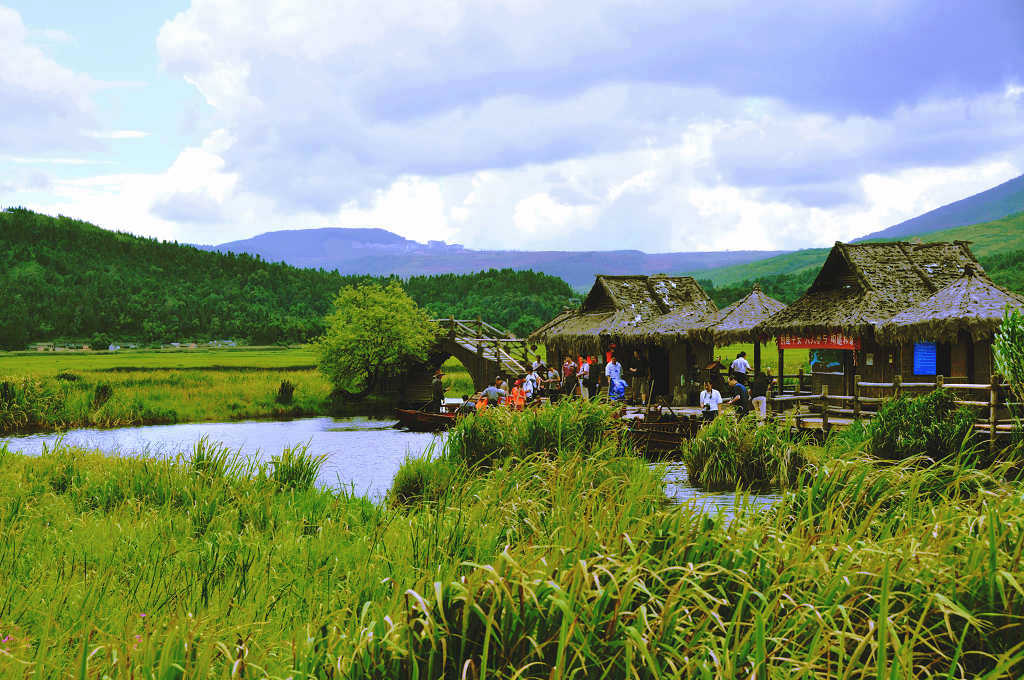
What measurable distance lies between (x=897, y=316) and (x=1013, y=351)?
26.0ft

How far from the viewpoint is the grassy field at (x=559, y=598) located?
3.41 meters

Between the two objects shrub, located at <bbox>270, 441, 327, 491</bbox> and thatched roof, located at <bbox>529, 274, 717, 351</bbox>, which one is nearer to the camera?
shrub, located at <bbox>270, 441, 327, 491</bbox>

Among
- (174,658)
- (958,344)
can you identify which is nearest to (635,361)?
(958,344)

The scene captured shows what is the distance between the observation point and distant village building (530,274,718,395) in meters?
29.0

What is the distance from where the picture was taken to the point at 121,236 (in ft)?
420

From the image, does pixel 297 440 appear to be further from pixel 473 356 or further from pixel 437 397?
pixel 473 356


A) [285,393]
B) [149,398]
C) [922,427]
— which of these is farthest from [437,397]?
[922,427]

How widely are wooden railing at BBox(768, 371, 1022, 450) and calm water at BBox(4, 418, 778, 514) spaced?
32.9ft

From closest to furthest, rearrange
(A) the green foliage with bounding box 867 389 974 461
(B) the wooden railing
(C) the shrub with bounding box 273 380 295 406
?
1. (A) the green foliage with bounding box 867 389 974 461
2. (B) the wooden railing
3. (C) the shrub with bounding box 273 380 295 406

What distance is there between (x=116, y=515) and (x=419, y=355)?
3316 cm

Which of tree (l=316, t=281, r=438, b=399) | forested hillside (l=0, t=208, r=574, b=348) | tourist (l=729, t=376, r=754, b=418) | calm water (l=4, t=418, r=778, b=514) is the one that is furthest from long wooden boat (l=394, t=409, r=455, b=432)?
forested hillside (l=0, t=208, r=574, b=348)

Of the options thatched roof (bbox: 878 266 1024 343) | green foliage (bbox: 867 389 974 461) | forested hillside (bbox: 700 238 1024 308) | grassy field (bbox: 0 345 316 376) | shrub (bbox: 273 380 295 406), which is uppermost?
forested hillside (bbox: 700 238 1024 308)

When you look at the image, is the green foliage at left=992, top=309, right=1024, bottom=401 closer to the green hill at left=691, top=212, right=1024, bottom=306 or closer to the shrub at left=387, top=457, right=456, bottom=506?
the shrub at left=387, top=457, right=456, bottom=506

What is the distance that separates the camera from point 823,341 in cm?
2334
